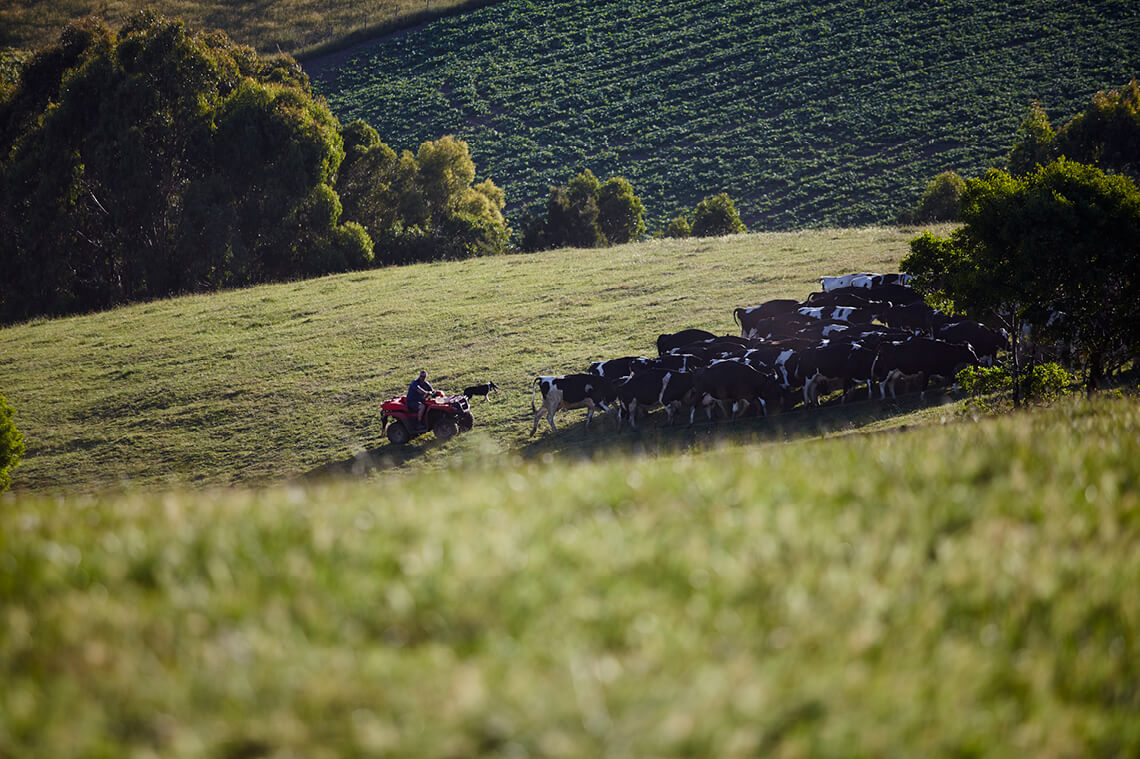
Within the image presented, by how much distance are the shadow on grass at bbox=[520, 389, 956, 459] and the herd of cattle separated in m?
0.33

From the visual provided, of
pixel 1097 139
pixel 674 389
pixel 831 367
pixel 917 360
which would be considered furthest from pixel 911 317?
pixel 1097 139

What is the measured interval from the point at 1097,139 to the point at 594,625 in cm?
6070

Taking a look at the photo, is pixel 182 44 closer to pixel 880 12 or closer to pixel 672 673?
pixel 672 673

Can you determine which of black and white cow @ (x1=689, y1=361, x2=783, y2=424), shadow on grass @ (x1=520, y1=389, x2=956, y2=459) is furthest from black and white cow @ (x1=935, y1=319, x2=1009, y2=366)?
black and white cow @ (x1=689, y1=361, x2=783, y2=424)

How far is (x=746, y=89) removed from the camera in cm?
9600

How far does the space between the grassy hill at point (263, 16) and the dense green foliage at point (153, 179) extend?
74823 millimetres

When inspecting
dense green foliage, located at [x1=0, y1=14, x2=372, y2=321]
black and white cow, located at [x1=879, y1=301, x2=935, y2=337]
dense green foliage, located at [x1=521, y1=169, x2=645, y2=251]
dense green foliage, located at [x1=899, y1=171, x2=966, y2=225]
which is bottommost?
black and white cow, located at [x1=879, y1=301, x2=935, y2=337]

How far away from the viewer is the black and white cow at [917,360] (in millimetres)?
20984

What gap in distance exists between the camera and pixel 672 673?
129 inches

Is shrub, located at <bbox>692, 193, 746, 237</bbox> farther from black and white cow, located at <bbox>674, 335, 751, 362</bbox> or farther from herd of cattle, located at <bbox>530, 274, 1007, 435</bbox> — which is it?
black and white cow, located at <bbox>674, 335, 751, 362</bbox>

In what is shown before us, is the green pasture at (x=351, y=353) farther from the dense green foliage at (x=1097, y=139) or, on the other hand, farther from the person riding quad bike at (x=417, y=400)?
the dense green foliage at (x=1097, y=139)

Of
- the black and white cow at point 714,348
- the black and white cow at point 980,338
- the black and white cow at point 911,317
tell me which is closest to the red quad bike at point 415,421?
the black and white cow at point 714,348

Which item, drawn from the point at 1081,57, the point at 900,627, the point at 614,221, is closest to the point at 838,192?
the point at 614,221

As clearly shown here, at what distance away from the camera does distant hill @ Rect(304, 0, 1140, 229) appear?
7712 cm
